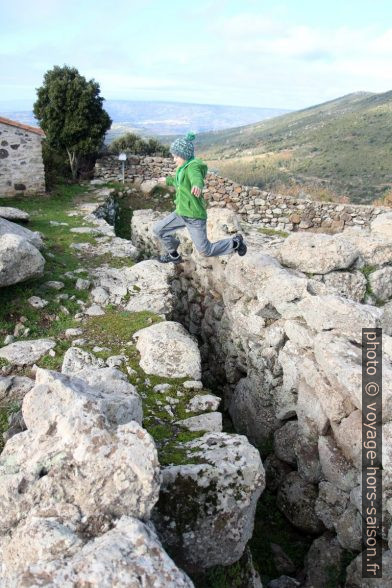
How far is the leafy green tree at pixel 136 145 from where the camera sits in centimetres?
2300

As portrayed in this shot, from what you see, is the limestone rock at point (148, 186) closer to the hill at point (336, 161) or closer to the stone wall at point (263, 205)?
the stone wall at point (263, 205)

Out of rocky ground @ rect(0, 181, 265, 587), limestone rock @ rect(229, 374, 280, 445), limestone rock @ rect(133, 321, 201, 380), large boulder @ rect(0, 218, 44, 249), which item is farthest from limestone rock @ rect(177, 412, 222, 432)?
large boulder @ rect(0, 218, 44, 249)

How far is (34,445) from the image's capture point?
359 centimetres

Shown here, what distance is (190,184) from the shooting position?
650 cm

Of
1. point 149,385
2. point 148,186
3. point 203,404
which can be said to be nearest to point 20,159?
point 148,186

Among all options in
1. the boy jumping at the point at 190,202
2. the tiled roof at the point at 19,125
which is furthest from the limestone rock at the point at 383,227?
the tiled roof at the point at 19,125

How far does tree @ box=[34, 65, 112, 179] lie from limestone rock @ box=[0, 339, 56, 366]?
1256 cm

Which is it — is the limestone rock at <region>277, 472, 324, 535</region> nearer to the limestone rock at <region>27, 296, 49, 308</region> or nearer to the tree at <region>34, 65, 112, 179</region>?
the limestone rock at <region>27, 296, 49, 308</region>

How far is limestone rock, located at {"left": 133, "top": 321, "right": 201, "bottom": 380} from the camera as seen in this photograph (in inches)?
239

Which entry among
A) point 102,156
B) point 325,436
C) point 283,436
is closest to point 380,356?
point 325,436

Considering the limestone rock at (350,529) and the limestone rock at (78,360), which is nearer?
the limestone rock at (350,529)

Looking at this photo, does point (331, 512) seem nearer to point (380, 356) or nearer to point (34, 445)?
point (380, 356)

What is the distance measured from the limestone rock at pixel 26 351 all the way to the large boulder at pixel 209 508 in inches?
122

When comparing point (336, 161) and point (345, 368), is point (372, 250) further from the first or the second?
point (336, 161)
